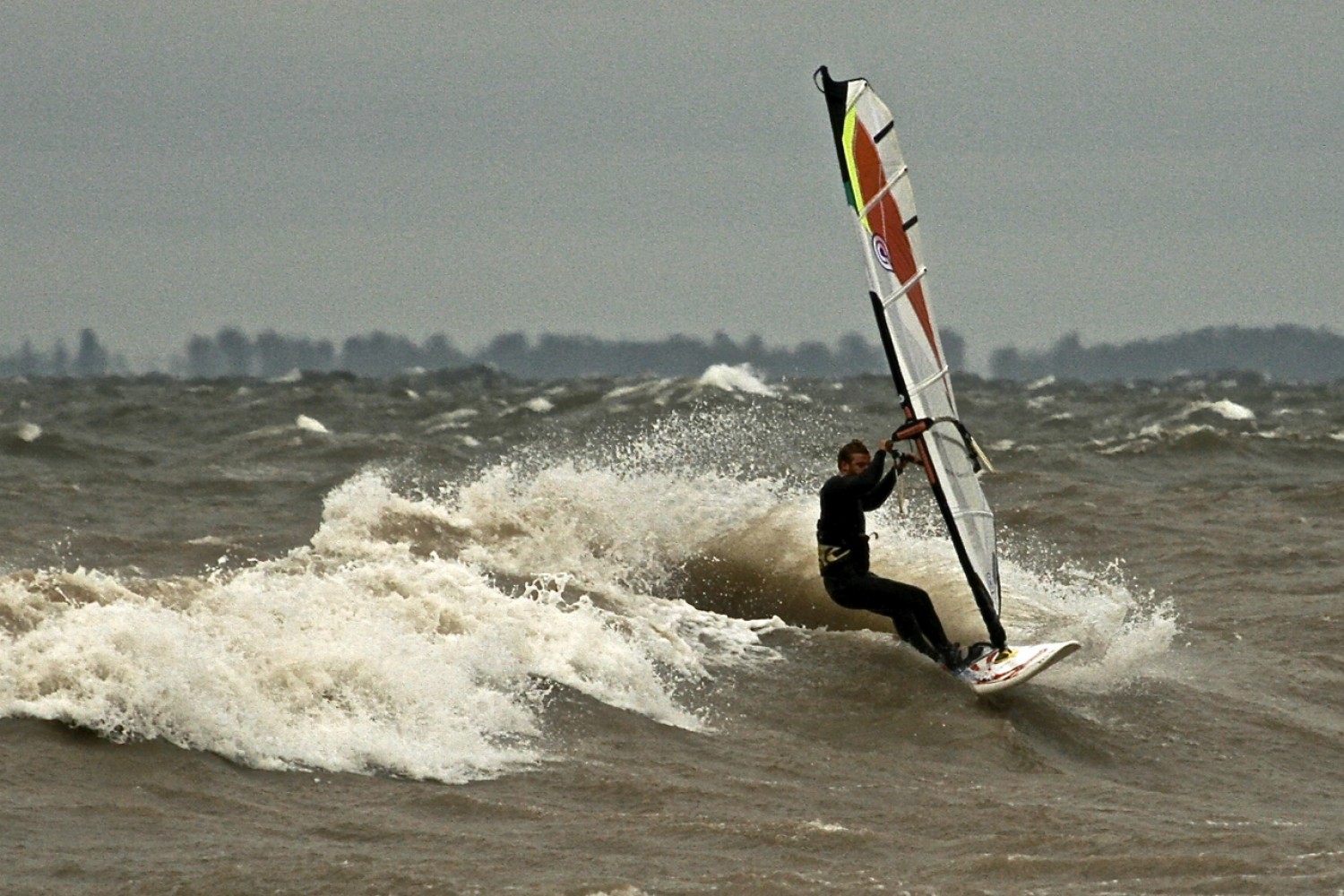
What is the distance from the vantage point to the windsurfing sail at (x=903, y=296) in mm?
8719

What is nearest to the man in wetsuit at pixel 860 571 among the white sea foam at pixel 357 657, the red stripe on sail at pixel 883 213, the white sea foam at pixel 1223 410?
the white sea foam at pixel 357 657

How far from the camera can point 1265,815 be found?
7.26 meters

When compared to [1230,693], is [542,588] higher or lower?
higher

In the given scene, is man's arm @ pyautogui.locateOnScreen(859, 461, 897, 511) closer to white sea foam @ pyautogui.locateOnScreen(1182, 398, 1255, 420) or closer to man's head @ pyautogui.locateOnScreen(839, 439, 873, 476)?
man's head @ pyautogui.locateOnScreen(839, 439, 873, 476)

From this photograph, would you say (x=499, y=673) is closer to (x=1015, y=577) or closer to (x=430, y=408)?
(x=1015, y=577)

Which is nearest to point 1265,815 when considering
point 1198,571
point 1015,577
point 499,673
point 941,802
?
point 941,802

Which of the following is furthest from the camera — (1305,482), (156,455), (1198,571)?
(156,455)

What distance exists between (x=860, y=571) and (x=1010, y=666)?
3.05 ft

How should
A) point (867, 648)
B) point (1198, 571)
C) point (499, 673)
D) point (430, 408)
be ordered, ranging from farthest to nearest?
point (430, 408) → point (1198, 571) → point (867, 648) → point (499, 673)

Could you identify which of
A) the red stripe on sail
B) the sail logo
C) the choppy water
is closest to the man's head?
the red stripe on sail

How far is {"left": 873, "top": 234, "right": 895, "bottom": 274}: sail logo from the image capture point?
347 inches

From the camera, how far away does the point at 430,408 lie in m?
37.6

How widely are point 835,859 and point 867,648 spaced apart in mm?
3226

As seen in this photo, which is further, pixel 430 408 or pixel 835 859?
pixel 430 408
